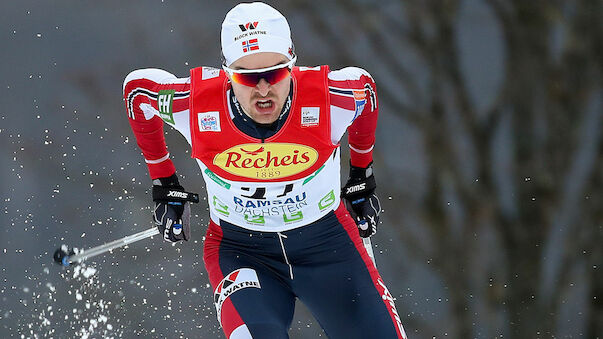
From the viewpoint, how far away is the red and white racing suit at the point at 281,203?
129 inches

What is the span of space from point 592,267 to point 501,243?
0.89 meters

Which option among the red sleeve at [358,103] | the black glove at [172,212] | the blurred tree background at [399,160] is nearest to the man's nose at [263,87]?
the red sleeve at [358,103]

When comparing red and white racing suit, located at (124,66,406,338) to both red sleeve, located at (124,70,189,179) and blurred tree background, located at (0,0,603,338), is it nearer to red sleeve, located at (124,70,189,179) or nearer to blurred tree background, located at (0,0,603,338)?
red sleeve, located at (124,70,189,179)

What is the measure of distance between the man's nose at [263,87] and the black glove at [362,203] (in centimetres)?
87

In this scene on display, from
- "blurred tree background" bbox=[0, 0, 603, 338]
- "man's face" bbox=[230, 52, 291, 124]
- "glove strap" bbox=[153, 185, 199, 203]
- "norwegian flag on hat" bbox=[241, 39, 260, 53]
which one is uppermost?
"norwegian flag on hat" bbox=[241, 39, 260, 53]

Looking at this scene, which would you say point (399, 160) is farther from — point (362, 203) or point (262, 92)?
point (262, 92)

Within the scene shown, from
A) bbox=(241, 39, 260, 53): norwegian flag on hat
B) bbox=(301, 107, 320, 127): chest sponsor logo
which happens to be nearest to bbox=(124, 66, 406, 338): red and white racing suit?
bbox=(301, 107, 320, 127): chest sponsor logo

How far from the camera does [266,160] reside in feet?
10.8

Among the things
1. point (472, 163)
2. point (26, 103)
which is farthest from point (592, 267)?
point (26, 103)

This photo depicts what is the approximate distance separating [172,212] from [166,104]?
0.55 metres

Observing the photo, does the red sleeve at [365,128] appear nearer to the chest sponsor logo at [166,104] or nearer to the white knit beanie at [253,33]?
the white knit beanie at [253,33]

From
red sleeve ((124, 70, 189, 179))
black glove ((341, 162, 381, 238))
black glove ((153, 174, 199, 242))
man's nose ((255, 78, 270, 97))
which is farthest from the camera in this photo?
black glove ((341, 162, 381, 238))

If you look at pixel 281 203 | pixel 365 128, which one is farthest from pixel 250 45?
pixel 365 128

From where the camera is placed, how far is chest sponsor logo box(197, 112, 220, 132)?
326cm
